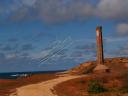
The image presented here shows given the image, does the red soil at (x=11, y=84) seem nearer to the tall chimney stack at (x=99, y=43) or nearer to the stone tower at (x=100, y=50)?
the stone tower at (x=100, y=50)

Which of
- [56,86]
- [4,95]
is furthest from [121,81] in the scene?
[4,95]

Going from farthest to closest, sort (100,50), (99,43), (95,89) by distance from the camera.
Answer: (100,50) → (99,43) → (95,89)

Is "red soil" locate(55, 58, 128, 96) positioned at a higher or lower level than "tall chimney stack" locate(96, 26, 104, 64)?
lower

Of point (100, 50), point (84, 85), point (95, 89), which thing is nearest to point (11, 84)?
point (100, 50)

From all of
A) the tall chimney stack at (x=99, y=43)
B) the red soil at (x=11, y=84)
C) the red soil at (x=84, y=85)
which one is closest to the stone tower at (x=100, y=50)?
the tall chimney stack at (x=99, y=43)

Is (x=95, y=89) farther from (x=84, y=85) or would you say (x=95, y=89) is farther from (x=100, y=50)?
(x=100, y=50)

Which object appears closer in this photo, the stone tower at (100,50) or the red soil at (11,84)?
the red soil at (11,84)

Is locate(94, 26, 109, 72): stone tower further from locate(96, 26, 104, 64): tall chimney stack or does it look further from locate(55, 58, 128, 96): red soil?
locate(55, 58, 128, 96): red soil

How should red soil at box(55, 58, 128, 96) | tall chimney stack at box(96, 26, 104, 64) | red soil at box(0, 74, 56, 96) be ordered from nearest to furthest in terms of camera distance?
red soil at box(55, 58, 128, 96) → red soil at box(0, 74, 56, 96) → tall chimney stack at box(96, 26, 104, 64)

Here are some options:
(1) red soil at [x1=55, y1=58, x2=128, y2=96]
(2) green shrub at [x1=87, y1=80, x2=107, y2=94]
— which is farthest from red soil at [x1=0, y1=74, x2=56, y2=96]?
(2) green shrub at [x1=87, y1=80, x2=107, y2=94]

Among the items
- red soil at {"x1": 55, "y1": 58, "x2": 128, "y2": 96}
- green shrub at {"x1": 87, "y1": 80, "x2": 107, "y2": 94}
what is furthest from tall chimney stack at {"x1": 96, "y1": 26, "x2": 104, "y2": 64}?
green shrub at {"x1": 87, "y1": 80, "x2": 107, "y2": 94}

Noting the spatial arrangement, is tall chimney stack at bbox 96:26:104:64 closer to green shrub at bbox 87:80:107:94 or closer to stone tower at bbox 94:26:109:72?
stone tower at bbox 94:26:109:72

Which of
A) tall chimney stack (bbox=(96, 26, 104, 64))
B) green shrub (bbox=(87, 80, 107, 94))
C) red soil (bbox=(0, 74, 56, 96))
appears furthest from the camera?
tall chimney stack (bbox=(96, 26, 104, 64))

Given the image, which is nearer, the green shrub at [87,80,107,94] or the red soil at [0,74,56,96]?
the green shrub at [87,80,107,94]
